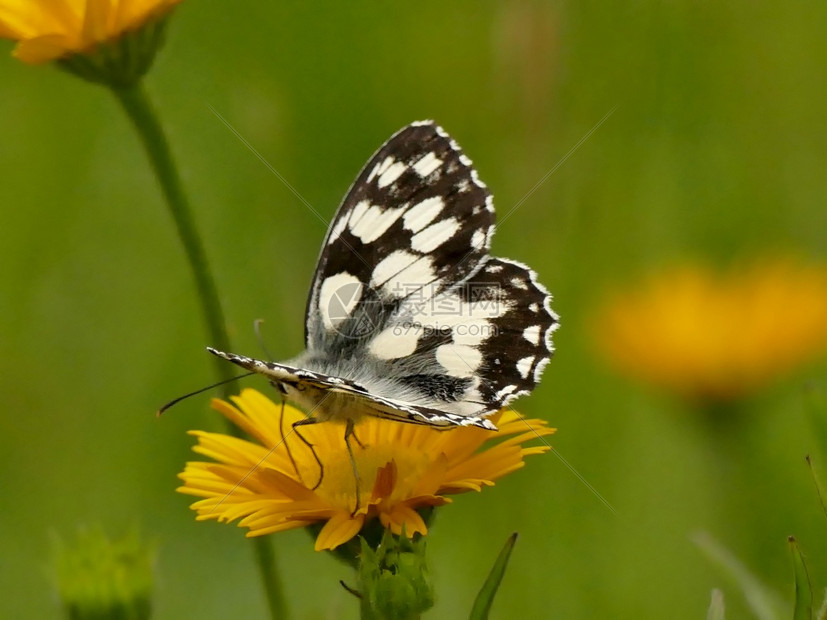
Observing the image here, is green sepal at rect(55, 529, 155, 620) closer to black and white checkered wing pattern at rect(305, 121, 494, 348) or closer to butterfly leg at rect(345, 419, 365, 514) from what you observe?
butterfly leg at rect(345, 419, 365, 514)

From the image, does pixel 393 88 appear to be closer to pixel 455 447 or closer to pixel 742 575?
pixel 455 447

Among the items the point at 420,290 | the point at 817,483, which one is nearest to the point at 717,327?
the point at 420,290

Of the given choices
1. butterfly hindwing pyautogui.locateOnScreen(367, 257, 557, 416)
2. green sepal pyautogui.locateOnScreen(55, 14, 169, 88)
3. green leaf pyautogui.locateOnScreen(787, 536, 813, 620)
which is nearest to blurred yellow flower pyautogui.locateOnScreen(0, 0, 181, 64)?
green sepal pyautogui.locateOnScreen(55, 14, 169, 88)

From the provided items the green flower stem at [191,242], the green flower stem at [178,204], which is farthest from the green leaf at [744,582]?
the green flower stem at [178,204]

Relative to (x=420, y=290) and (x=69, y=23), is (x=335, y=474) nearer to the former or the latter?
(x=420, y=290)

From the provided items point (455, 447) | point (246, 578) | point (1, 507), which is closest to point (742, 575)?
point (455, 447)

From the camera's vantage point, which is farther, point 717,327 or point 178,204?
point 717,327

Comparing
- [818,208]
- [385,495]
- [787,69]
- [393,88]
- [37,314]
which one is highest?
[393,88]
